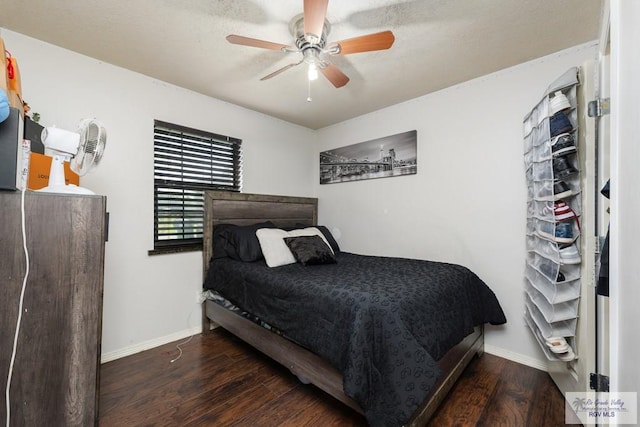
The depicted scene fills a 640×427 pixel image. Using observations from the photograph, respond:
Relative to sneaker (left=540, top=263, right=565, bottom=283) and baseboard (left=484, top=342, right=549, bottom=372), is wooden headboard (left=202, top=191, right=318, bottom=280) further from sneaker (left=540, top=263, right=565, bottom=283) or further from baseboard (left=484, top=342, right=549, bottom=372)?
sneaker (left=540, top=263, right=565, bottom=283)

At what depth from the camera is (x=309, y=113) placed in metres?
3.34

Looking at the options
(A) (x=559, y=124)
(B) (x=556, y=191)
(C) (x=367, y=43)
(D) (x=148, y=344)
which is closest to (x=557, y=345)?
(B) (x=556, y=191)

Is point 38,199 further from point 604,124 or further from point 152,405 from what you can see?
point 604,124

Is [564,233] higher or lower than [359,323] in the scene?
higher

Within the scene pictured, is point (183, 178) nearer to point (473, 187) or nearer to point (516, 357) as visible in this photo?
point (473, 187)

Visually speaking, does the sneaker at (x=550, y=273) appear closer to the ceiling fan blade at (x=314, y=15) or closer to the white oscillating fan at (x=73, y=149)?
the ceiling fan blade at (x=314, y=15)

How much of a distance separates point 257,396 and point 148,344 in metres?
1.32

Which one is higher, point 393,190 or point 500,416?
point 393,190

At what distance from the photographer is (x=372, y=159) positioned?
327cm

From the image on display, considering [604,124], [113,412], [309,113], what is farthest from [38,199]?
[309,113]

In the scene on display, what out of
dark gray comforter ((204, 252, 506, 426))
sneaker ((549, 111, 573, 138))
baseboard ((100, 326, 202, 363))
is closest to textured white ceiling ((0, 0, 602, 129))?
sneaker ((549, 111, 573, 138))

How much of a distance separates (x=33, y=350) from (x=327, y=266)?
185 cm

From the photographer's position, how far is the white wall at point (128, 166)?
6.65ft

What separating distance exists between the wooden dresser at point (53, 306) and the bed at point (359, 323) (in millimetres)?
1056
